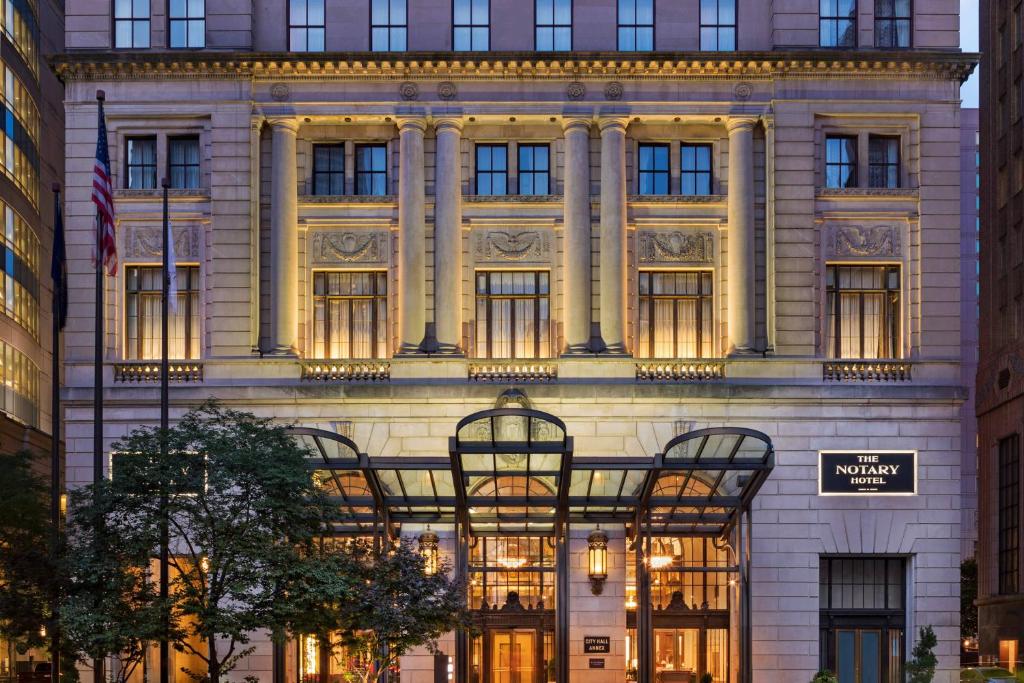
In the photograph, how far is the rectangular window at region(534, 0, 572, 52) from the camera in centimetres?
4950

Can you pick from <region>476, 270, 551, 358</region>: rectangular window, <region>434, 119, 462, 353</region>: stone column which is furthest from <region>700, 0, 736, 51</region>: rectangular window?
<region>476, 270, 551, 358</region>: rectangular window

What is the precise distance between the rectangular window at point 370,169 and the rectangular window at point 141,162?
6.73m

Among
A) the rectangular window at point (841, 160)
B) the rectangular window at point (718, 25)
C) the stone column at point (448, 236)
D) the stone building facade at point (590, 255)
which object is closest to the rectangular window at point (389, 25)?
the stone building facade at point (590, 255)

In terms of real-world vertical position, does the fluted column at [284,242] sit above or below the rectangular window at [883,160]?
below

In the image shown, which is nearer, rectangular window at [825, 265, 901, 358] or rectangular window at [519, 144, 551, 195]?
rectangular window at [825, 265, 901, 358]

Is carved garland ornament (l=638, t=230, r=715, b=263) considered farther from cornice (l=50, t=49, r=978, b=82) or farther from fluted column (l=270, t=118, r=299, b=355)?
fluted column (l=270, t=118, r=299, b=355)

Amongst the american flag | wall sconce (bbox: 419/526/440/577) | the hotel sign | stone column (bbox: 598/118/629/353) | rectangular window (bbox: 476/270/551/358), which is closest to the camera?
the american flag

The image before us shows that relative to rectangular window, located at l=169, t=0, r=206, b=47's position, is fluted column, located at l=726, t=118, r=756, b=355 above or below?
below

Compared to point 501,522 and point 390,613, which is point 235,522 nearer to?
point 390,613

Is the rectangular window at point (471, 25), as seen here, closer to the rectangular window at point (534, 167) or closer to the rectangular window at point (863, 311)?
the rectangular window at point (534, 167)

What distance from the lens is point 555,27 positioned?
49562 mm

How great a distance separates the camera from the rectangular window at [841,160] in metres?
49.2

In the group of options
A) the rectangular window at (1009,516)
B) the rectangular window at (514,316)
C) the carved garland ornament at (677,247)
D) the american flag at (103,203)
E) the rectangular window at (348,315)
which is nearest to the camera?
the american flag at (103,203)

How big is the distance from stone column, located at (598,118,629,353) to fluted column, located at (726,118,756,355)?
3.51m
